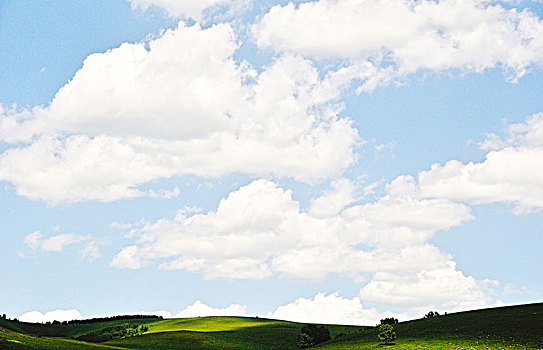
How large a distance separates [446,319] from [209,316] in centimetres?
9504

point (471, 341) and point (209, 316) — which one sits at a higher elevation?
point (209, 316)

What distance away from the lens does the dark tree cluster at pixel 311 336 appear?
3986 inches

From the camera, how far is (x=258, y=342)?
11375 centimetres

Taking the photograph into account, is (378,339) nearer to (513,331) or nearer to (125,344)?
(513,331)

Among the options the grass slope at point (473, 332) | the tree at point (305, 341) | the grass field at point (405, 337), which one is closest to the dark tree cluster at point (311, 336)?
the tree at point (305, 341)

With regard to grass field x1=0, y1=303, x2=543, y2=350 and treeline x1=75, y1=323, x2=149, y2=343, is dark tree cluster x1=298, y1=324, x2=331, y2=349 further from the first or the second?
treeline x1=75, y1=323, x2=149, y2=343

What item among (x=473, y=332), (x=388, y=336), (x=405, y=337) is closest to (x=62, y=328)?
(x=405, y=337)

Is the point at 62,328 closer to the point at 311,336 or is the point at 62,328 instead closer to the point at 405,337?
the point at 311,336

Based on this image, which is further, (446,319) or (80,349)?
(446,319)

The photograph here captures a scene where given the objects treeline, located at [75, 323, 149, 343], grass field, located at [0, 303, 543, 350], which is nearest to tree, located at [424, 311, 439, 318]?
grass field, located at [0, 303, 543, 350]

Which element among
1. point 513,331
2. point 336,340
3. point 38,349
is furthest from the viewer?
point 336,340

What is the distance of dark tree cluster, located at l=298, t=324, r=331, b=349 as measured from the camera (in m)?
101

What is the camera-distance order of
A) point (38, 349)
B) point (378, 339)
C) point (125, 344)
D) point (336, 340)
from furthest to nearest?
point (125, 344), point (336, 340), point (378, 339), point (38, 349)

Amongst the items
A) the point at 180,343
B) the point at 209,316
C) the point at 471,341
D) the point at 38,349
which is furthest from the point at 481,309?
the point at 209,316
